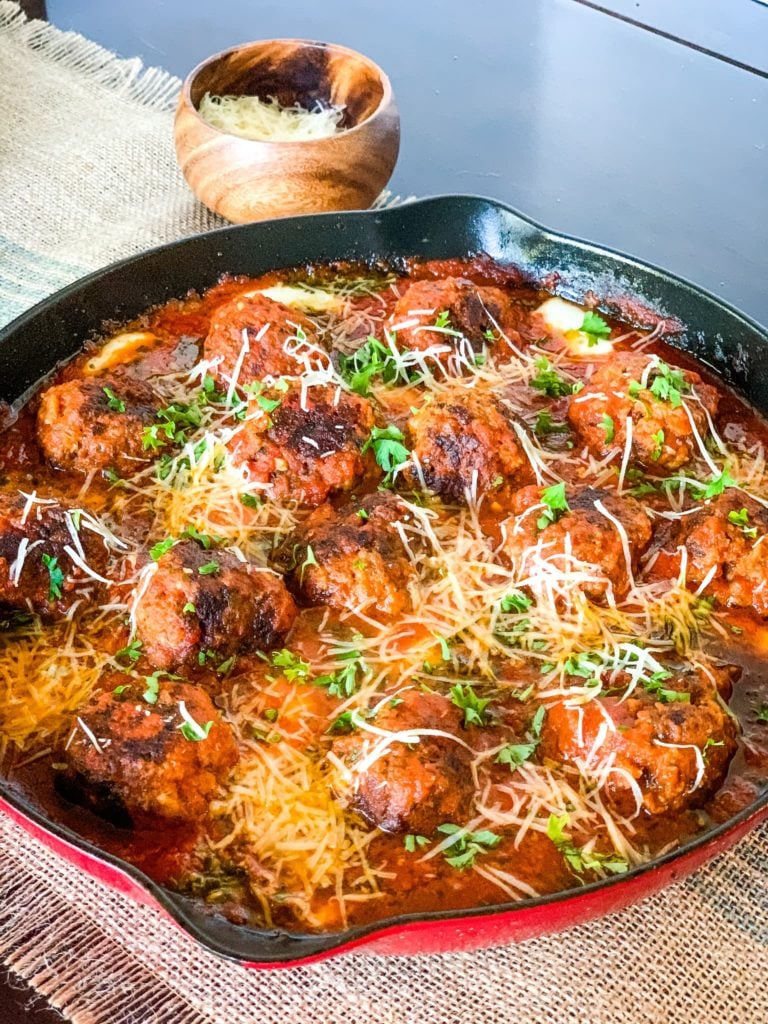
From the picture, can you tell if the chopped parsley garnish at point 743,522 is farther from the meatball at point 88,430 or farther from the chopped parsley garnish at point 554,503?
the meatball at point 88,430

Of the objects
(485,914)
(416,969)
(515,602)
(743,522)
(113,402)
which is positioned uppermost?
(743,522)

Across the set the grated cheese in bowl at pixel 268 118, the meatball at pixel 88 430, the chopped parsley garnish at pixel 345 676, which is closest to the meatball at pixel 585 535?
the chopped parsley garnish at pixel 345 676

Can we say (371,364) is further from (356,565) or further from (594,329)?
(356,565)

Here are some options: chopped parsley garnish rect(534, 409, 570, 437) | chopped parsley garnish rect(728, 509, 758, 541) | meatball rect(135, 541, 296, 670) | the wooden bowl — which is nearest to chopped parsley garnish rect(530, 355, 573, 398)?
chopped parsley garnish rect(534, 409, 570, 437)

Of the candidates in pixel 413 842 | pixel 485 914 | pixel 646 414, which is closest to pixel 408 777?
pixel 413 842

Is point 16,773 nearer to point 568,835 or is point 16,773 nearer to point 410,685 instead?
point 410,685
